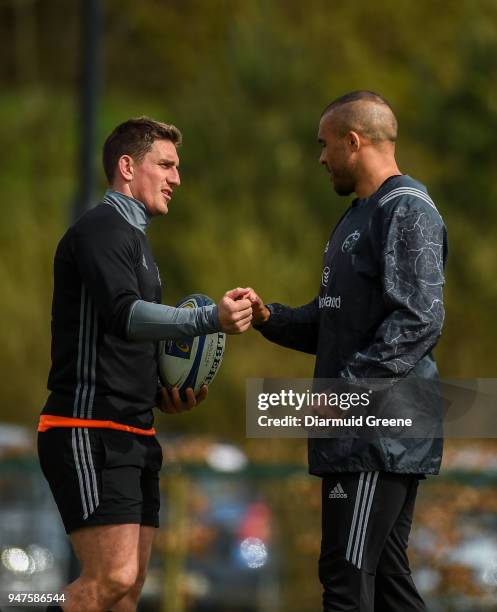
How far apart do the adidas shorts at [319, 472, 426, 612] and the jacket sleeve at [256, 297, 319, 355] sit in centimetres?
84

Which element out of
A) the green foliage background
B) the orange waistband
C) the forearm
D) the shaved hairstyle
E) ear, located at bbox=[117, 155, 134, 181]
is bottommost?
the orange waistband

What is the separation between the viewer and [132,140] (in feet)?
18.8

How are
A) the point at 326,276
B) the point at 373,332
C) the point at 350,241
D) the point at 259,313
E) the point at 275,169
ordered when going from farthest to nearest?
the point at 275,169
the point at 259,313
the point at 326,276
the point at 350,241
the point at 373,332

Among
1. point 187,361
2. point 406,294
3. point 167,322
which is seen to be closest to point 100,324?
point 167,322

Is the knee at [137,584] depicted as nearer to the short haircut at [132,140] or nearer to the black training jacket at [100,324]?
the black training jacket at [100,324]

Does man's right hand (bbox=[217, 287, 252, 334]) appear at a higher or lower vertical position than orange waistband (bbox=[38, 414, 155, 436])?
higher

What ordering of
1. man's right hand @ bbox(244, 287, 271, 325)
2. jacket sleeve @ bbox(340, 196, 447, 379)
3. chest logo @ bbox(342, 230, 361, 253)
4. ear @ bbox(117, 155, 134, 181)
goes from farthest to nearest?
man's right hand @ bbox(244, 287, 271, 325)
ear @ bbox(117, 155, 134, 181)
chest logo @ bbox(342, 230, 361, 253)
jacket sleeve @ bbox(340, 196, 447, 379)

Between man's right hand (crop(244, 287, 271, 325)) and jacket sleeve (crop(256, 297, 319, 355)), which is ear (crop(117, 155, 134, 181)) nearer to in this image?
man's right hand (crop(244, 287, 271, 325))

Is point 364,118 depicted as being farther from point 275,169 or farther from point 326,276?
point 275,169

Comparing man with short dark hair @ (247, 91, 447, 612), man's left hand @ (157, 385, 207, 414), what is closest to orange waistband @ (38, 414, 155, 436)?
man's left hand @ (157, 385, 207, 414)

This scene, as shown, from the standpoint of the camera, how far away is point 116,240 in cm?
545

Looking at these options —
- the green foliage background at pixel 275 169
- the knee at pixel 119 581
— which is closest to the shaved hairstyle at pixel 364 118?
the knee at pixel 119 581

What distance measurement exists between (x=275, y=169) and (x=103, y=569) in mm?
17835

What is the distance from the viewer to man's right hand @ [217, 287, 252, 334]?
532 centimetres
